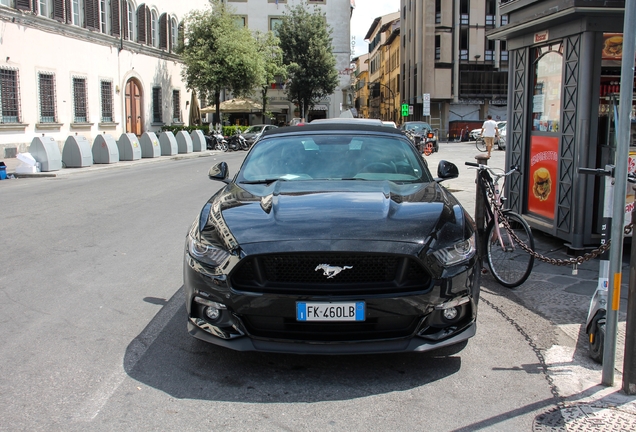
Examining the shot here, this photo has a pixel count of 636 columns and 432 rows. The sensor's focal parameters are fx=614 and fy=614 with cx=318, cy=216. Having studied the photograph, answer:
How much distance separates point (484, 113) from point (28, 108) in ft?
143

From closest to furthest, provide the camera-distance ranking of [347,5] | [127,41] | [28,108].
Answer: [28,108], [127,41], [347,5]

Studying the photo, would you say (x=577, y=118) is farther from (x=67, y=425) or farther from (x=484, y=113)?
(x=484, y=113)

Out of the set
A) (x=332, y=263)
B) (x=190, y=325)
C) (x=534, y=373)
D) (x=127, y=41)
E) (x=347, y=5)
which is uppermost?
(x=347, y=5)

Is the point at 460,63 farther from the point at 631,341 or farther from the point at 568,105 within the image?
the point at 631,341

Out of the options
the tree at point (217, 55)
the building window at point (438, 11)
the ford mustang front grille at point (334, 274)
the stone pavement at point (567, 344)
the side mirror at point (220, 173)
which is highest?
the building window at point (438, 11)

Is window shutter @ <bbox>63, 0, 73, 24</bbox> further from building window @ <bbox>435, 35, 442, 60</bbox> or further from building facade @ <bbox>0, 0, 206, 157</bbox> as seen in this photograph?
building window @ <bbox>435, 35, 442, 60</bbox>

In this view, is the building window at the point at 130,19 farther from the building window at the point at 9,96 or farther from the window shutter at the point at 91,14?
the building window at the point at 9,96

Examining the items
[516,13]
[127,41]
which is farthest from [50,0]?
[516,13]

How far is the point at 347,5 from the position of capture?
57.4 m

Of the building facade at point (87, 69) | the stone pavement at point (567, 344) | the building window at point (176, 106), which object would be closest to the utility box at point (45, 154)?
the building facade at point (87, 69)

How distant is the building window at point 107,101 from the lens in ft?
97.1

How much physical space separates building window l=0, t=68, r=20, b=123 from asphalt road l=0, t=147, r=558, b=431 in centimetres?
1833

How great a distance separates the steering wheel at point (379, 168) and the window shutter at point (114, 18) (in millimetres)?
28163

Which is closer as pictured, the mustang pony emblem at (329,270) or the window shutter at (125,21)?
the mustang pony emblem at (329,270)
